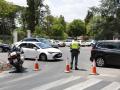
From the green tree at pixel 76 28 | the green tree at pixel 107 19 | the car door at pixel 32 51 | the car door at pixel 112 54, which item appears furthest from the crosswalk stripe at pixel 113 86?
the green tree at pixel 76 28

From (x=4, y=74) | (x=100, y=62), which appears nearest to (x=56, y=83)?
(x=4, y=74)

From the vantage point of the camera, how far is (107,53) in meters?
22.3

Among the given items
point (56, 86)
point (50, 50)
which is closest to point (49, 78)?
point (56, 86)

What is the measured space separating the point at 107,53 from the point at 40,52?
6.43 metres

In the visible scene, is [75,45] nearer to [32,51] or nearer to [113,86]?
[113,86]

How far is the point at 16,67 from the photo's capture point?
19.6 metres

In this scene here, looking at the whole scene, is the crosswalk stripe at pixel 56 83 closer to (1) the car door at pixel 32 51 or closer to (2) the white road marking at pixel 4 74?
(2) the white road marking at pixel 4 74

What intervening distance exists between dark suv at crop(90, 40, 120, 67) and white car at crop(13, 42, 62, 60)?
4.57 m

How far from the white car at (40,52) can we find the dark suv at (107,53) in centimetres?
457

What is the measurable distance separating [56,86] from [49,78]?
270 centimetres

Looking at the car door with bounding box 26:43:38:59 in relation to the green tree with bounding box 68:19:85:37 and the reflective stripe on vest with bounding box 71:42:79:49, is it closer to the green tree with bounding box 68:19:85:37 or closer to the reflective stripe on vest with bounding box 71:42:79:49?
the reflective stripe on vest with bounding box 71:42:79:49

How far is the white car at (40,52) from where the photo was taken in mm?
26875

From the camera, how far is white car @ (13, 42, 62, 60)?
26875 mm

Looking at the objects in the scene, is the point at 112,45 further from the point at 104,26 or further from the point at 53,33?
the point at 53,33
